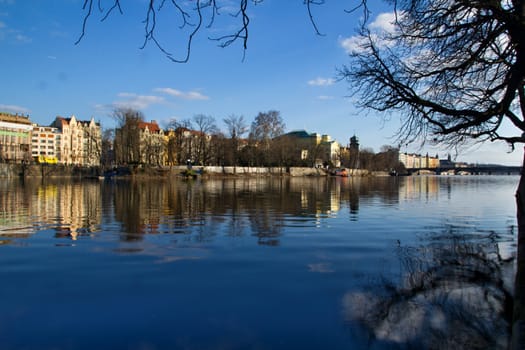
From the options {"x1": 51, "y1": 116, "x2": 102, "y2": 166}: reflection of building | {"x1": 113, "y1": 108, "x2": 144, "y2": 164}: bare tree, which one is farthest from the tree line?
{"x1": 51, "y1": 116, "x2": 102, "y2": 166}: reflection of building

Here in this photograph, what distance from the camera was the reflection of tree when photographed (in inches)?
201

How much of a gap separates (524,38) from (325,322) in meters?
6.14

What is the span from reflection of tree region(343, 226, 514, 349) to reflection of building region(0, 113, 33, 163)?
112691 millimetres

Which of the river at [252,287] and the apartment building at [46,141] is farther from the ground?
the apartment building at [46,141]

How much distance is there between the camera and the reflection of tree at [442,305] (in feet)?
16.7

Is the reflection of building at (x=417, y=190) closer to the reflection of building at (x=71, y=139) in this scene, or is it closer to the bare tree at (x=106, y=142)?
the bare tree at (x=106, y=142)

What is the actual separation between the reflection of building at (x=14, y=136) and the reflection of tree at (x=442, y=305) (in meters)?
113

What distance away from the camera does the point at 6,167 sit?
260 ft

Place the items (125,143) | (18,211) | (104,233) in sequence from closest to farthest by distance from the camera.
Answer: (104,233)
(18,211)
(125,143)

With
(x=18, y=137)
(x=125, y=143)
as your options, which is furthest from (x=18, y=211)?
(x=18, y=137)

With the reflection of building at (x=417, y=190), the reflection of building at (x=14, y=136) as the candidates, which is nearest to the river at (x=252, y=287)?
the reflection of building at (x=417, y=190)

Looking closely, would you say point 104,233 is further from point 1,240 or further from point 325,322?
point 325,322

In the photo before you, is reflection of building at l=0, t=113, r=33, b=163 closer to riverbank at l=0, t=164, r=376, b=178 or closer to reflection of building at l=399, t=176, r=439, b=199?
riverbank at l=0, t=164, r=376, b=178

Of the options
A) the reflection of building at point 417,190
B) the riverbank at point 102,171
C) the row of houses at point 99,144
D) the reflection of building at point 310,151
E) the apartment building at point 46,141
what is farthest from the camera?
the apartment building at point 46,141
